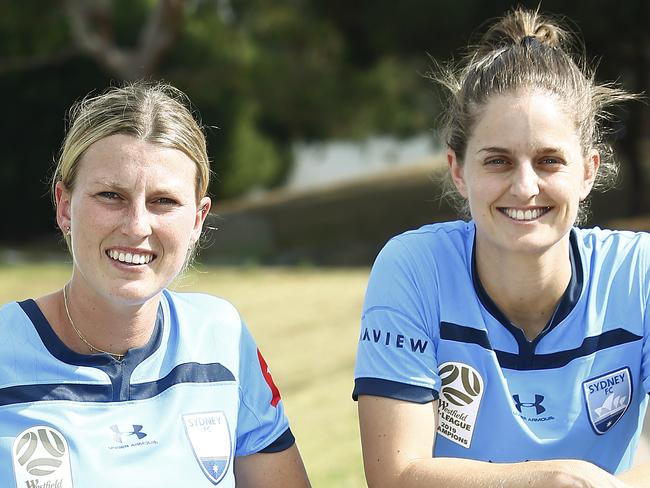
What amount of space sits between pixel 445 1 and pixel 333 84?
293cm

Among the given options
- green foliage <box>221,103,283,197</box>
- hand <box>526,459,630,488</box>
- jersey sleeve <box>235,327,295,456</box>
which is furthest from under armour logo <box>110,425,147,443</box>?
green foliage <box>221,103,283,197</box>

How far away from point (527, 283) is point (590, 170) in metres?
0.33

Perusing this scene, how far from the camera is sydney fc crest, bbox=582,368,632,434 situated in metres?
2.47

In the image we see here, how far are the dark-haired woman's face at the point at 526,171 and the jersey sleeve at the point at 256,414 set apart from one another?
65cm

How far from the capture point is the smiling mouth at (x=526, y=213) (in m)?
2.41

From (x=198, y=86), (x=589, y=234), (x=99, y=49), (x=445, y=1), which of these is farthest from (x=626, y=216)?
(x=589, y=234)

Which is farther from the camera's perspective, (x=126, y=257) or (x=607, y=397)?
(x=607, y=397)

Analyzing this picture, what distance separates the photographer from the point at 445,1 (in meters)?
12.6

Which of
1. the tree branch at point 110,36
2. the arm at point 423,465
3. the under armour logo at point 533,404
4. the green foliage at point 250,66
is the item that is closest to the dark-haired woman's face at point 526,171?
the under armour logo at point 533,404

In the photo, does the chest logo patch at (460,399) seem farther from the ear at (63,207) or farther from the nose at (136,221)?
the ear at (63,207)

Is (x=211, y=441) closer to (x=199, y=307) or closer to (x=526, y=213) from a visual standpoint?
(x=199, y=307)

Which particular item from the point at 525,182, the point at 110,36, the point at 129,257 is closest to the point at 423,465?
the point at 525,182

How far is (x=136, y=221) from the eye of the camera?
2.19 meters

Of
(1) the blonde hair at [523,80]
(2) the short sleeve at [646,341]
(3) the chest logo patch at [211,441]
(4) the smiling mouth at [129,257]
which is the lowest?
(3) the chest logo patch at [211,441]
